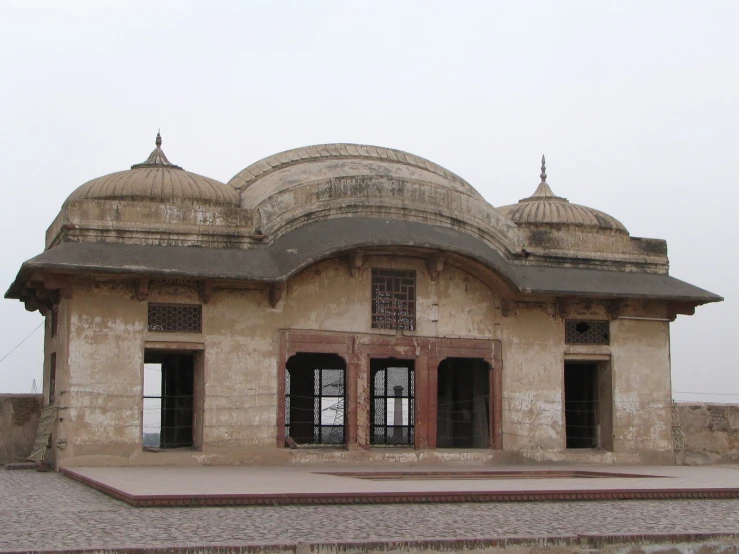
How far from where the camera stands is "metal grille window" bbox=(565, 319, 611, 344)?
730 inches

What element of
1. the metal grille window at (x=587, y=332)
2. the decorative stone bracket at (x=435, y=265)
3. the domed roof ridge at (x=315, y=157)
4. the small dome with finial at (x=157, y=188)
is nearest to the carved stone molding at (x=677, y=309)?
the metal grille window at (x=587, y=332)

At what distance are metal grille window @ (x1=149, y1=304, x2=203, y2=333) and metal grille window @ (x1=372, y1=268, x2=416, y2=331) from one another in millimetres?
2839

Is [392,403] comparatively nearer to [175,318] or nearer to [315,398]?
[315,398]

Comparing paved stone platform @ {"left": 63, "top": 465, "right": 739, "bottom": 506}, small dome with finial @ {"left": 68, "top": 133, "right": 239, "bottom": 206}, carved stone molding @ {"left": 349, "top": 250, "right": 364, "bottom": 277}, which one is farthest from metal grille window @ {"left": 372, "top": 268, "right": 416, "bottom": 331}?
small dome with finial @ {"left": 68, "top": 133, "right": 239, "bottom": 206}

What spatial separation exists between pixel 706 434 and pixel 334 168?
8203 millimetres

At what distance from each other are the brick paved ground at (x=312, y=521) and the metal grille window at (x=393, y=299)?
20.4 ft

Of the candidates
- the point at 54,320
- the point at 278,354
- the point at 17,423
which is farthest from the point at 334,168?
the point at 17,423

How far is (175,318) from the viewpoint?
1623 cm

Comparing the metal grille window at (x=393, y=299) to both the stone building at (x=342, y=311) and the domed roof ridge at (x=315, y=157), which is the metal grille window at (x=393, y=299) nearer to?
the stone building at (x=342, y=311)

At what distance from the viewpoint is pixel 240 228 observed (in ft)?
54.7

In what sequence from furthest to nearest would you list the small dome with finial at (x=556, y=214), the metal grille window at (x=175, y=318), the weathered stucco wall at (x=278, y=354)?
1. the small dome with finial at (x=556, y=214)
2. the metal grille window at (x=175, y=318)
3. the weathered stucco wall at (x=278, y=354)

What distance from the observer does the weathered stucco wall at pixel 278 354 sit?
15.7 metres

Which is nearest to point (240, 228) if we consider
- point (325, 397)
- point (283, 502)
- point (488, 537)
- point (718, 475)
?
point (325, 397)

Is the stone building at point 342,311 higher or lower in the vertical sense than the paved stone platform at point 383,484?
higher
